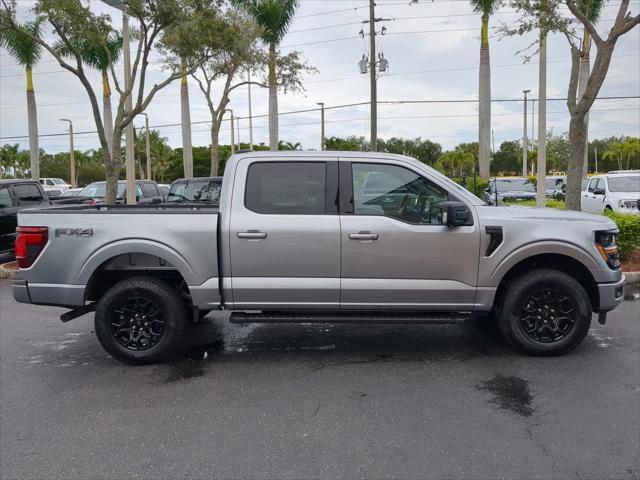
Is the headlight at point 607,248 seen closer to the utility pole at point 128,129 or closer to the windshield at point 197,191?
the windshield at point 197,191

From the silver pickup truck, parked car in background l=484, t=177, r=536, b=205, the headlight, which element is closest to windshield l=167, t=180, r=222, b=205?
the silver pickup truck

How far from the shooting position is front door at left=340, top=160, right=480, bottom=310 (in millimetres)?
4867

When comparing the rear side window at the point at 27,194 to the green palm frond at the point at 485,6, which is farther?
the green palm frond at the point at 485,6

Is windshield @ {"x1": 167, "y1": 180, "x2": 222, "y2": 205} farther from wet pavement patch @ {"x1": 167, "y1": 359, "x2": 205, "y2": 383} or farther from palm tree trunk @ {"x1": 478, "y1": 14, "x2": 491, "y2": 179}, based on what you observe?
palm tree trunk @ {"x1": 478, "y1": 14, "x2": 491, "y2": 179}

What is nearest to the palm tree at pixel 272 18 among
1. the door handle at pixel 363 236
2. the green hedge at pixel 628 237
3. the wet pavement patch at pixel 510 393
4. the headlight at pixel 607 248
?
the green hedge at pixel 628 237

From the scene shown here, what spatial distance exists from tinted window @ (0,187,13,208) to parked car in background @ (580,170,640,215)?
589 inches

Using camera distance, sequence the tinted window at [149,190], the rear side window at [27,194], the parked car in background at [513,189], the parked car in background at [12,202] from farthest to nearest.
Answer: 1. the tinted window at [149,190]
2. the parked car in background at [513,189]
3. the rear side window at [27,194]
4. the parked car in background at [12,202]

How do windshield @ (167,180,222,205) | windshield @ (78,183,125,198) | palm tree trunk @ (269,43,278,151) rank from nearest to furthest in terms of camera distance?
windshield @ (167,180,222,205), windshield @ (78,183,125,198), palm tree trunk @ (269,43,278,151)

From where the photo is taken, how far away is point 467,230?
16.0 feet

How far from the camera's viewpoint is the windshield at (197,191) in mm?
12461

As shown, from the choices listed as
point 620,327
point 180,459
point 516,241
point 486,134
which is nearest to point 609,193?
point 486,134

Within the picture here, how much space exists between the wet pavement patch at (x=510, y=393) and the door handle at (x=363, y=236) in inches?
60.9

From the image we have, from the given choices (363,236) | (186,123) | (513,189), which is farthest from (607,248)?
(186,123)

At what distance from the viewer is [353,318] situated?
5.00 metres
